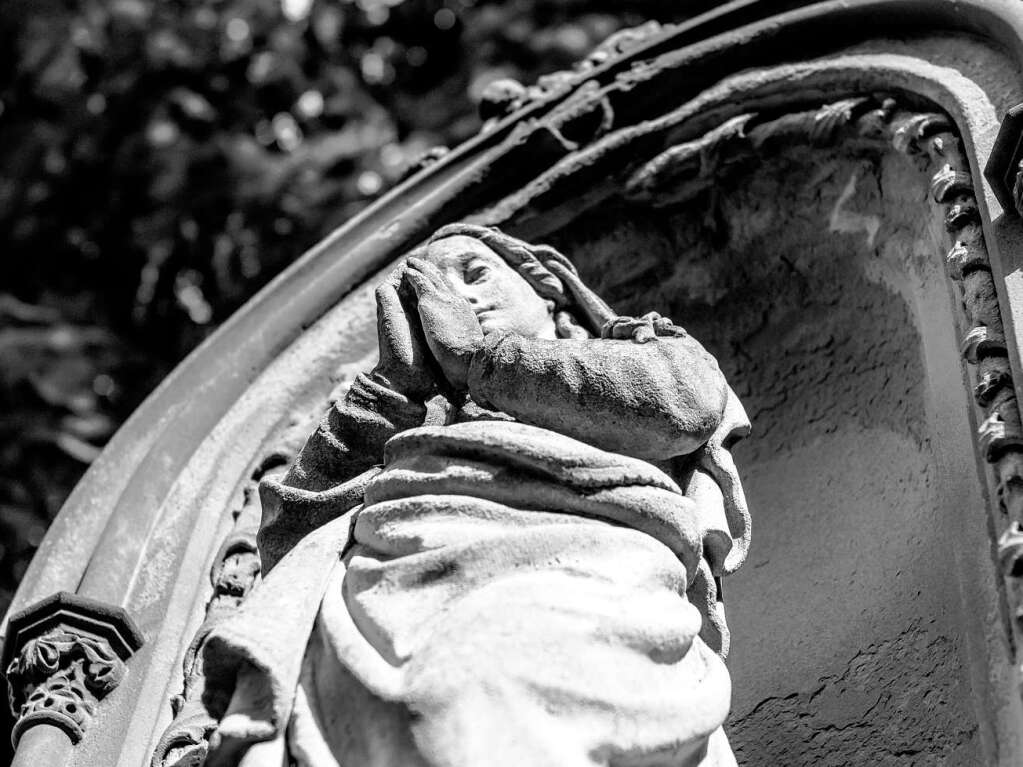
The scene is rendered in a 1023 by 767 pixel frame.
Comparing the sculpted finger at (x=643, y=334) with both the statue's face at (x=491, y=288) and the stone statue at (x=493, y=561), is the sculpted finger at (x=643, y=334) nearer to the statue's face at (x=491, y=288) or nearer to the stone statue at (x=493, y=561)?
the stone statue at (x=493, y=561)

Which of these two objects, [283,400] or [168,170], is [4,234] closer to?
[168,170]

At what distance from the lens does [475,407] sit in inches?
92.8

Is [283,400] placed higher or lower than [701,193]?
lower

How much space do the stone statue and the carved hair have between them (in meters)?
0.20

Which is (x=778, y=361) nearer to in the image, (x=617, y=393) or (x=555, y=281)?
(x=555, y=281)

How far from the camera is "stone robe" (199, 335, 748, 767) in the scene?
6.03ft

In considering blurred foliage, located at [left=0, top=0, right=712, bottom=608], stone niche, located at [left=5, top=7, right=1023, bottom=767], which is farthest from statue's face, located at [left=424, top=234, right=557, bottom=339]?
blurred foliage, located at [left=0, top=0, right=712, bottom=608]

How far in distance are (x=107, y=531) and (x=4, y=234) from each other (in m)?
3.04

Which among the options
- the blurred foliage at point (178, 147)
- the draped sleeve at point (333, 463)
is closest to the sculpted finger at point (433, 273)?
the draped sleeve at point (333, 463)

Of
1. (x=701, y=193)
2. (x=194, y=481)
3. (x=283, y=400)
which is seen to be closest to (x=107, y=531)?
(x=194, y=481)

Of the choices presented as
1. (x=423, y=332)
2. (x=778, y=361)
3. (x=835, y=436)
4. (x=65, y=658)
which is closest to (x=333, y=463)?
(x=423, y=332)

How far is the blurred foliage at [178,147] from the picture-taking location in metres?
5.82

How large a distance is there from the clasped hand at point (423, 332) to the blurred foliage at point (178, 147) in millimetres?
3335

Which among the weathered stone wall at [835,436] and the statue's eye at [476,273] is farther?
the weathered stone wall at [835,436]
